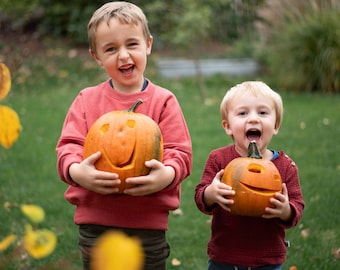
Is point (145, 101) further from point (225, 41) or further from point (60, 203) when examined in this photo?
point (225, 41)

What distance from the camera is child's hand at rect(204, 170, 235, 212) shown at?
2.46 metres

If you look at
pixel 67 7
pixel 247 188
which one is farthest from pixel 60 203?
pixel 67 7

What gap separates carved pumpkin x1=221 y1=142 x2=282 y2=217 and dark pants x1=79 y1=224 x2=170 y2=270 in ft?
1.31

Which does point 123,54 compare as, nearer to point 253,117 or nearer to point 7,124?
Result: point 253,117

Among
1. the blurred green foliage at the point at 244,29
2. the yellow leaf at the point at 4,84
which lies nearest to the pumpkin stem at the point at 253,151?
the yellow leaf at the point at 4,84

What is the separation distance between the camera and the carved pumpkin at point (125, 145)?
90.8 inches

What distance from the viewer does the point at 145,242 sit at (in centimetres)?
263

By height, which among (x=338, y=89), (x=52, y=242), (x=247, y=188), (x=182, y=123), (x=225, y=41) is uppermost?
(x=225, y=41)

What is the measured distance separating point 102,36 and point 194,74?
33.2 feet

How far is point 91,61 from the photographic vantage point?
527 inches

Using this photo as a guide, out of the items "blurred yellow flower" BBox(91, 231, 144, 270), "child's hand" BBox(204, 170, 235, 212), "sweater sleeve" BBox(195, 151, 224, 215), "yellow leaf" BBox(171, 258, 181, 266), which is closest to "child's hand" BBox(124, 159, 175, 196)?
"child's hand" BBox(204, 170, 235, 212)

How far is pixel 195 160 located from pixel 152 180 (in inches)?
163

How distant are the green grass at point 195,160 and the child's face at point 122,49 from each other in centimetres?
84

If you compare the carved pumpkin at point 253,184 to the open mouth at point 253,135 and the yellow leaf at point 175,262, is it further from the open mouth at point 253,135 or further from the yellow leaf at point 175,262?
the yellow leaf at point 175,262
